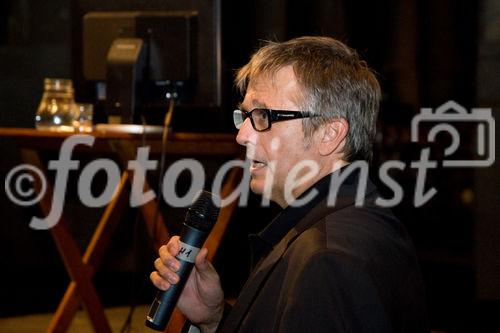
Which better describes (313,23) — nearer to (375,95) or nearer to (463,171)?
(463,171)

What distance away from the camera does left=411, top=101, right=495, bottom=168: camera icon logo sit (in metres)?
3.87

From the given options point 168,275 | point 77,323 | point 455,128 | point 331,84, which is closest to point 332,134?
point 331,84

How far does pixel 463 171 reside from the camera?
403 centimetres

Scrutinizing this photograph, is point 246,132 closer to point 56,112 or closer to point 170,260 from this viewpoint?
point 170,260

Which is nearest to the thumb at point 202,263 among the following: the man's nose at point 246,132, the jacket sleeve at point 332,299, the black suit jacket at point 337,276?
the black suit jacket at point 337,276

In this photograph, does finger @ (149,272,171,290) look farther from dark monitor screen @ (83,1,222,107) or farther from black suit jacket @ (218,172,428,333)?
dark monitor screen @ (83,1,222,107)

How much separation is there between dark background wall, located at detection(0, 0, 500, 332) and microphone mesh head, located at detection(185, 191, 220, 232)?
6.21 ft

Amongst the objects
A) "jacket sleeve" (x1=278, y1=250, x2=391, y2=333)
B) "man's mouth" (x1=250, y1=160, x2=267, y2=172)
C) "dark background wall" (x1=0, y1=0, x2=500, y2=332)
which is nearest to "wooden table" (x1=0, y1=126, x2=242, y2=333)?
"dark background wall" (x1=0, y1=0, x2=500, y2=332)

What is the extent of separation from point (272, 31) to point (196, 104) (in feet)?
5.32

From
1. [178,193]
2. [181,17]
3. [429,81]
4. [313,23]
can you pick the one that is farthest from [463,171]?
[181,17]

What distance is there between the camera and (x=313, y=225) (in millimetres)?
1308

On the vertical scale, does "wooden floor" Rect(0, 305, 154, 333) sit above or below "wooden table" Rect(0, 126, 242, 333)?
below

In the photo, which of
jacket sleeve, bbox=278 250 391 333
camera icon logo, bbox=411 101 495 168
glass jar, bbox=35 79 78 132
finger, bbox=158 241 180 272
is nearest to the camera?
jacket sleeve, bbox=278 250 391 333

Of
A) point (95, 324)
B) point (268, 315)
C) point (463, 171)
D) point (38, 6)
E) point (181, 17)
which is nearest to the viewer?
point (268, 315)
